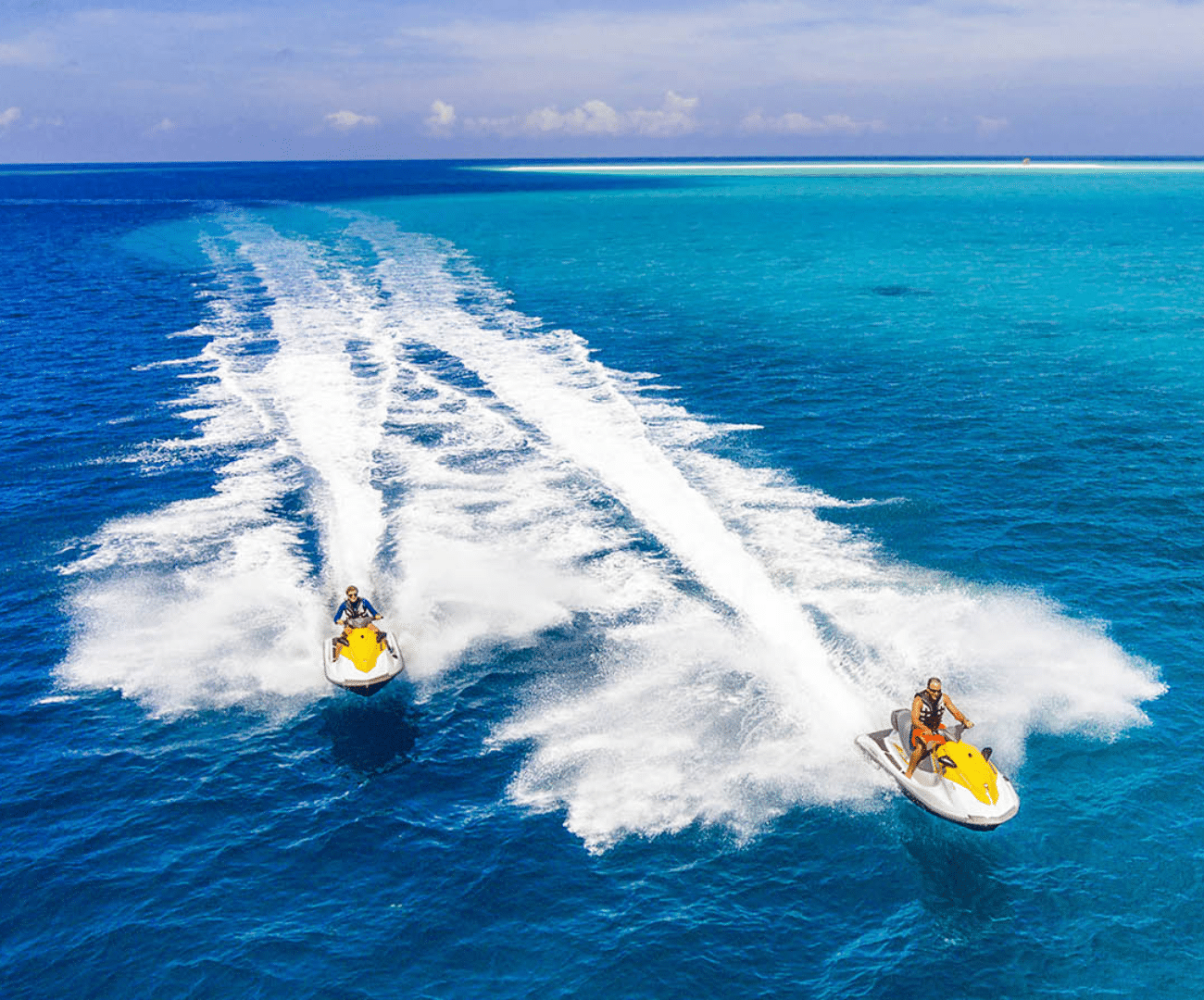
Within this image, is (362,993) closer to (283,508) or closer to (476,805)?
(476,805)

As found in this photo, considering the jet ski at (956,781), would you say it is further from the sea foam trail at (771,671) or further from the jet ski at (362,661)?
the jet ski at (362,661)

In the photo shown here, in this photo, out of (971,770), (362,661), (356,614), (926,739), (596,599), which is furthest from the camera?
(596,599)

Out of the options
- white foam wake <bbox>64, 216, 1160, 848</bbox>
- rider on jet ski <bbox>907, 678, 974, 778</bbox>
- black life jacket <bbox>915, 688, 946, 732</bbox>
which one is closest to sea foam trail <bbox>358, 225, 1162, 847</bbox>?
white foam wake <bbox>64, 216, 1160, 848</bbox>

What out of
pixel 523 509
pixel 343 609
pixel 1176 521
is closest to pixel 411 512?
pixel 523 509

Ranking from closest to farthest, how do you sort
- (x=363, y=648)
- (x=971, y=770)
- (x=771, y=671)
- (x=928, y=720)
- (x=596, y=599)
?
(x=971, y=770)
(x=928, y=720)
(x=363, y=648)
(x=771, y=671)
(x=596, y=599)

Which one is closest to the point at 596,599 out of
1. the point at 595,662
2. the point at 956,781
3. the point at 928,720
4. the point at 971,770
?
the point at 595,662

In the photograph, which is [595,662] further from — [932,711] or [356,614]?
[932,711]
